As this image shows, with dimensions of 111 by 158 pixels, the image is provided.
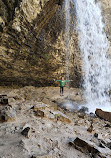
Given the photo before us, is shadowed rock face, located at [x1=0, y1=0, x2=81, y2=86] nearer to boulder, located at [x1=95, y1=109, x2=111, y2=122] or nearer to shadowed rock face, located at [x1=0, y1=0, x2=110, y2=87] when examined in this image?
shadowed rock face, located at [x1=0, y1=0, x2=110, y2=87]

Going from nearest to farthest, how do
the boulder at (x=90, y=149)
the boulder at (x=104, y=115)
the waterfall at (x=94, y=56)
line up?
the boulder at (x=90, y=149) → the boulder at (x=104, y=115) → the waterfall at (x=94, y=56)

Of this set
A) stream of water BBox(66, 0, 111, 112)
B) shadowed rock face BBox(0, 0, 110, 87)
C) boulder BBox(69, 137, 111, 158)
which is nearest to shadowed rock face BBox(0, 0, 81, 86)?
shadowed rock face BBox(0, 0, 110, 87)

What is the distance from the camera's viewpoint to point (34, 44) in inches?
283

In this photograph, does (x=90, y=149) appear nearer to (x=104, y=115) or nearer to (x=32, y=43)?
(x=104, y=115)

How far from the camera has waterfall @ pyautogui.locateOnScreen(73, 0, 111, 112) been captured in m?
10.1

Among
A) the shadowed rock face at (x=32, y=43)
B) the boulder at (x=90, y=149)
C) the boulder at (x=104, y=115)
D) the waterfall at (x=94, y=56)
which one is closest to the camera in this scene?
the boulder at (x=90, y=149)

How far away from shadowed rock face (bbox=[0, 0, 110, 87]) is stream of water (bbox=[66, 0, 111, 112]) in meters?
1.00

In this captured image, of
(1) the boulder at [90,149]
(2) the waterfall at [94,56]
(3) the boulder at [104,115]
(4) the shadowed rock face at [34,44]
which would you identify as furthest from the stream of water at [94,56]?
(1) the boulder at [90,149]

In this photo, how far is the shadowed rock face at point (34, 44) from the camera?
5342mm

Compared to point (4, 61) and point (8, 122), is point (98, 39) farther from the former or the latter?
point (8, 122)

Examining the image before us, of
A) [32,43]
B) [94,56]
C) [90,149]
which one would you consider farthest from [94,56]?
[90,149]

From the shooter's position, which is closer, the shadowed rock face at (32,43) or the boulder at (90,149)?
the boulder at (90,149)

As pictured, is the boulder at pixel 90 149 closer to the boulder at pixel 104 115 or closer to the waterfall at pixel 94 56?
the boulder at pixel 104 115

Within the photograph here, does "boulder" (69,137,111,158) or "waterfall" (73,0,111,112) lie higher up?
"waterfall" (73,0,111,112)
